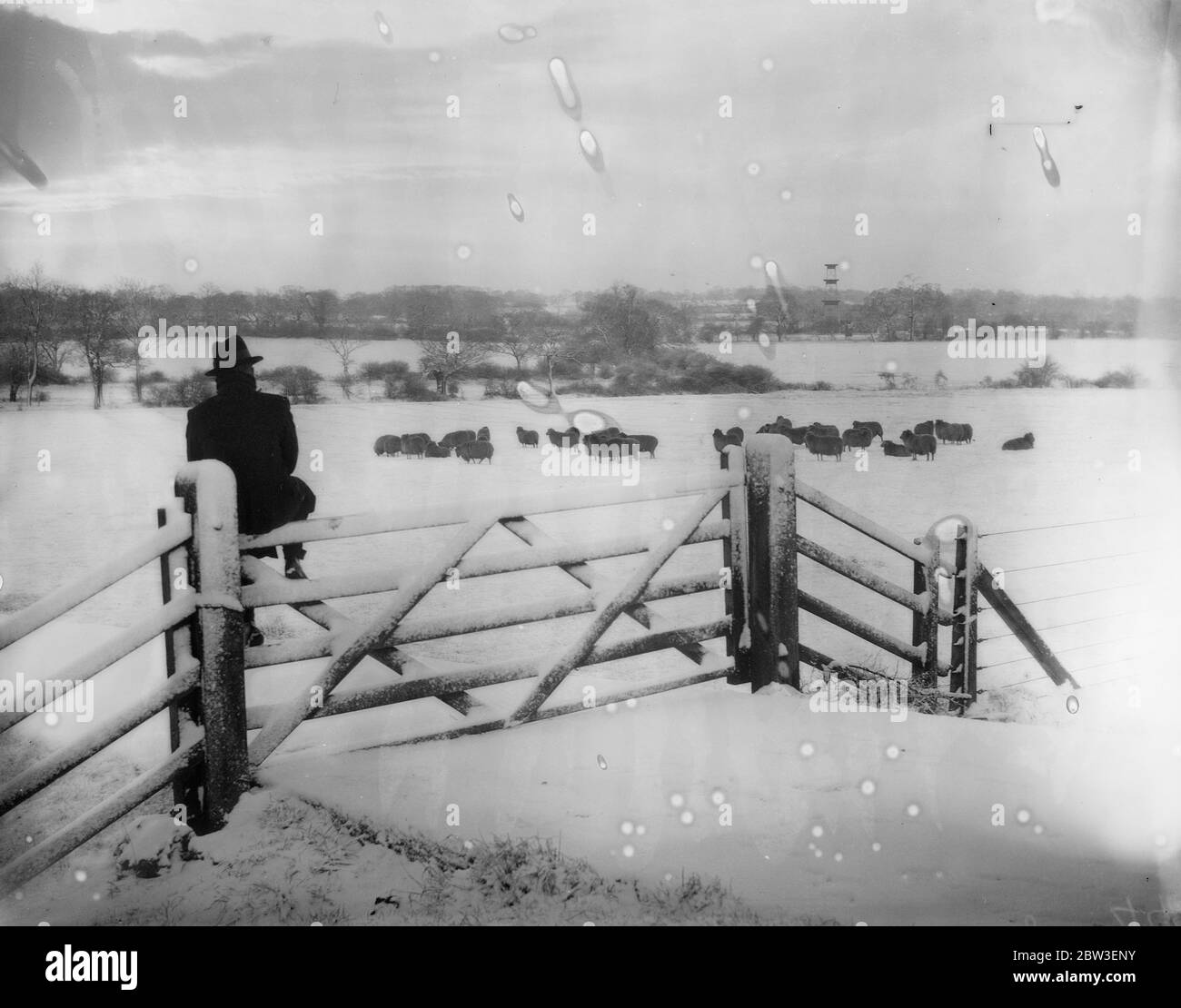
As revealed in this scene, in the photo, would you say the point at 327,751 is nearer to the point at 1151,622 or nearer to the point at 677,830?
the point at 677,830

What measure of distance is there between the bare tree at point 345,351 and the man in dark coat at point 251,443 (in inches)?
1111

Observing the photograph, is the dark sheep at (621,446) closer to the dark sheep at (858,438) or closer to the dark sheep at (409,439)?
the dark sheep at (409,439)

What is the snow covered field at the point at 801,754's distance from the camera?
3840 millimetres

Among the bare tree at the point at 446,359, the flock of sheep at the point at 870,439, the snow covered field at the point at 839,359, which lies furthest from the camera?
the bare tree at the point at 446,359

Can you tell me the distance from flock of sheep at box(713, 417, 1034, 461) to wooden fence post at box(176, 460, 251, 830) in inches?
765

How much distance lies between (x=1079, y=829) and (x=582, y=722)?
7.32 ft

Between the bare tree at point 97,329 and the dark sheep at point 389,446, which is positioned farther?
the bare tree at point 97,329

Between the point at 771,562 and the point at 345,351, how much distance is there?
3012 cm

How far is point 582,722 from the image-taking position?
16.0 ft

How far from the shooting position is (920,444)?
23828 millimetres

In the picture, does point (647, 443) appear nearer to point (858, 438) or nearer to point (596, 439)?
point (596, 439)

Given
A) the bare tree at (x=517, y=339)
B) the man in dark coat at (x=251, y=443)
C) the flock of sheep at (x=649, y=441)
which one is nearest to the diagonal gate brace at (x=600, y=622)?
the man in dark coat at (x=251, y=443)

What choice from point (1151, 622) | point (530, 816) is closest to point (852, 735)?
point (530, 816)

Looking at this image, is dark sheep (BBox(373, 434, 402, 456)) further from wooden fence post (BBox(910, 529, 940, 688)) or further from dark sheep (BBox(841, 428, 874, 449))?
wooden fence post (BBox(910, 529, 940, 688))
